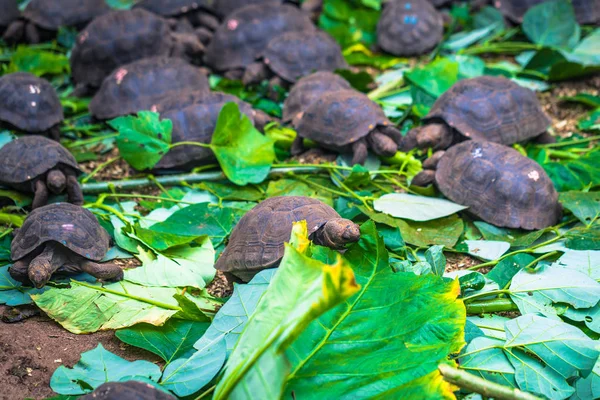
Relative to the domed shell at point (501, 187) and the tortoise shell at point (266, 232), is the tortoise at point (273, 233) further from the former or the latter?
the domed shell at point (501, 187)

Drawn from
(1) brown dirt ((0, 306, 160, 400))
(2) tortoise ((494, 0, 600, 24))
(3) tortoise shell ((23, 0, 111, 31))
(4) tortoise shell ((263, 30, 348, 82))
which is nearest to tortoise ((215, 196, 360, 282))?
(1) brown dirt ((0, 306, 160, 400))

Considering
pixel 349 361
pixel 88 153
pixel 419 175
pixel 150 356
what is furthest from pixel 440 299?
pixel 88 153

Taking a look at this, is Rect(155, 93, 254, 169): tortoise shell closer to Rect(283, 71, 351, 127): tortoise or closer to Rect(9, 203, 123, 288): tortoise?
Rect(283, 71, 351, 127): tortoise

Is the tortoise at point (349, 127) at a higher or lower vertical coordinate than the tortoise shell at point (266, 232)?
lower

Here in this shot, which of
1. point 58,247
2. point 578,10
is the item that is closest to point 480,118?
point 58,247

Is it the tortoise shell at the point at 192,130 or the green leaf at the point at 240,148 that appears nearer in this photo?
the green leaf at the point at 240,148

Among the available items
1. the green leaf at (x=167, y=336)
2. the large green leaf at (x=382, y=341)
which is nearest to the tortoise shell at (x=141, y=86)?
the green leaf at (x=167, y=336)
